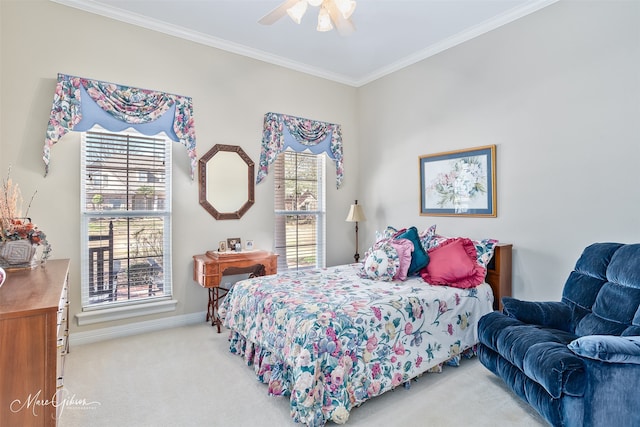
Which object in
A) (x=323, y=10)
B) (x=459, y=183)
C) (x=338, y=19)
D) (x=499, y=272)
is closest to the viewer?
(x=323, y=10)

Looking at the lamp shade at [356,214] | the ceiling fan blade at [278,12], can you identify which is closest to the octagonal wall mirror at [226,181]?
the lamp shade at [356,214]

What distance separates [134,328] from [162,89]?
2.52 meters

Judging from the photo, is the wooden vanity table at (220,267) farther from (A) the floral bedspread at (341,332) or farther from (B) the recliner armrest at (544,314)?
(B) the recliner armrest at (544,314)

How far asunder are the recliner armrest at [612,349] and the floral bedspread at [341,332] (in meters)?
1.00

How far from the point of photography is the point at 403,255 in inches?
124

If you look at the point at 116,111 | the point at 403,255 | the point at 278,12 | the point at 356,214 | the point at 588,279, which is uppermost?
the point at 278,12

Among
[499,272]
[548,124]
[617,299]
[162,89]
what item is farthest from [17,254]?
[548,124]

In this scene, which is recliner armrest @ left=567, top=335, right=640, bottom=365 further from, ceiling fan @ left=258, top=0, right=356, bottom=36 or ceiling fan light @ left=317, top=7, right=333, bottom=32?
ceiling fan light @ left=317, top=7, right=333, bottom=32

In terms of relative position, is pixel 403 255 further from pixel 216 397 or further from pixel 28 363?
pixel 28 363

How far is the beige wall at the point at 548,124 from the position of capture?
269 cm

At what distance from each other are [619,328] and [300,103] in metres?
3.97

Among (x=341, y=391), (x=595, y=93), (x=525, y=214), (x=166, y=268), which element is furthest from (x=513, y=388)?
(x=166, y=268)

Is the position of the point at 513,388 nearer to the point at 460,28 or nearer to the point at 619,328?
the point at 619,328

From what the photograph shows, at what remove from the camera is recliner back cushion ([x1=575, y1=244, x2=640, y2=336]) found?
2074mm
